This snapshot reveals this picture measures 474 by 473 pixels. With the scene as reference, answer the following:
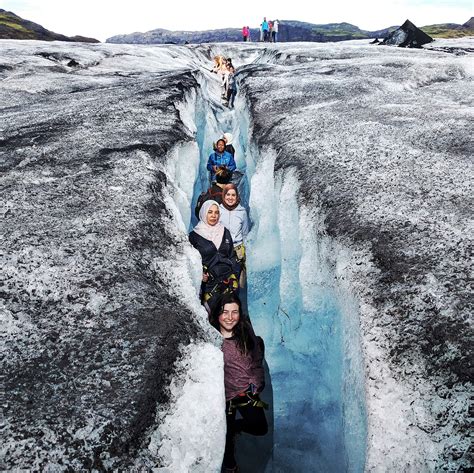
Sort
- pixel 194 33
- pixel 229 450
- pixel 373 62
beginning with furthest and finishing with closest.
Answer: pixel 194 33
pixel 373 62
pixel 229 450

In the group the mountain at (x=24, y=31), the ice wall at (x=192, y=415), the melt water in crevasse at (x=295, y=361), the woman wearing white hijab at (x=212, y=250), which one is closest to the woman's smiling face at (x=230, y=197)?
the melt water in crevasse at (x=295, y=361)

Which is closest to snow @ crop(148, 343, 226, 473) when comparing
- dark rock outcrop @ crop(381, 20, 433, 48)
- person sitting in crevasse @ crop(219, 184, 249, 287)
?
person sitting in crevasse @ crop(219, 184, 249, 287)

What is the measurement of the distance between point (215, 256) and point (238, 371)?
1775mm

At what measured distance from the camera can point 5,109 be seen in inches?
327

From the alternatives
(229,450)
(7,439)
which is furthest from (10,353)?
(229,450)

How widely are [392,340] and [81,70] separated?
14.5 metres

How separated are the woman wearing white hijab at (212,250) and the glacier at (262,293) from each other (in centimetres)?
53

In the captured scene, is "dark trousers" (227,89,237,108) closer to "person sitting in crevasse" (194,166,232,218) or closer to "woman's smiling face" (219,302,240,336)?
"person sitting in crevasse" (194,166,232,218)

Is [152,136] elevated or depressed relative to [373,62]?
depressed

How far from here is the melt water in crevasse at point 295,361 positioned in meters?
3.31

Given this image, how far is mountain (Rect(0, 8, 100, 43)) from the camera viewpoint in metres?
42.8

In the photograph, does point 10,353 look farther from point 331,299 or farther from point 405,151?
point 405,151

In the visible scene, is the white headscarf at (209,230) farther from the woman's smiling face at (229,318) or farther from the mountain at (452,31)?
the mountain at (452,31)

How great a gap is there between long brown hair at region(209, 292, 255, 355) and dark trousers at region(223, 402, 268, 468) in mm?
560
